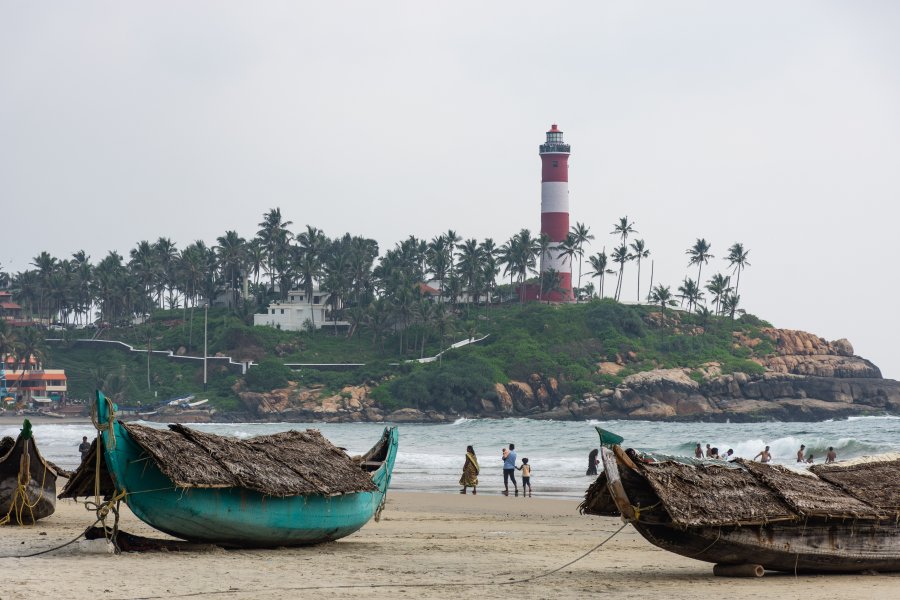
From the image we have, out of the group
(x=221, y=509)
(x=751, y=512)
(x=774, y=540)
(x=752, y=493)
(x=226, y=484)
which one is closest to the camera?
(x=751, y=512)

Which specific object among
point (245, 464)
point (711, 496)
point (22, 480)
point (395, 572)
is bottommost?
point (395, 572)

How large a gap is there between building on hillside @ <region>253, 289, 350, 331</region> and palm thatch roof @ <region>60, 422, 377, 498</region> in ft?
314

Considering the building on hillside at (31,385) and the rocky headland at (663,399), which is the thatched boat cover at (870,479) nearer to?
the rocky headland at (663,399)

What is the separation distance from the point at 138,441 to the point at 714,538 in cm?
669

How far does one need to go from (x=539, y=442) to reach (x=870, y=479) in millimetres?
49422

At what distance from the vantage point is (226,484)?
14.1m

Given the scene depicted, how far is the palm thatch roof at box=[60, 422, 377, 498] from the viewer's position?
13836 mm

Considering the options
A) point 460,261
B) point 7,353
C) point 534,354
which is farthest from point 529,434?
point 7,353

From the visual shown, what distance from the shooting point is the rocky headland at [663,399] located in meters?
95.1

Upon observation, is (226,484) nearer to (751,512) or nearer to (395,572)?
(395,572)

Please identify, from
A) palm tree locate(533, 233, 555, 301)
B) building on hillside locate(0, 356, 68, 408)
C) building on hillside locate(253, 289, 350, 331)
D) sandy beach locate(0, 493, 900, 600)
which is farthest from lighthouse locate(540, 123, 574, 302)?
sandy beach locate(0, 493, 900, 600)

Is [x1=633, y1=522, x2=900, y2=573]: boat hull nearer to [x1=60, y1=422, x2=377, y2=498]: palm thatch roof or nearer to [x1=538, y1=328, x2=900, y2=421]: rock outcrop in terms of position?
[x1=60, y1=422, x2=377, y2=498]: palm thatch roof

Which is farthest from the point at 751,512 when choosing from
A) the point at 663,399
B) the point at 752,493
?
the point at 663,399

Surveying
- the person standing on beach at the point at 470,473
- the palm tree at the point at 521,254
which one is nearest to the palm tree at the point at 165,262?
the palm tree at the point at 521,254
